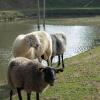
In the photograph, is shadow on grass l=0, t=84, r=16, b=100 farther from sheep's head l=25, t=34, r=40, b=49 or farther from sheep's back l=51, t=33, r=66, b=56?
sheep's back l=51, t=33, r=66, b=56

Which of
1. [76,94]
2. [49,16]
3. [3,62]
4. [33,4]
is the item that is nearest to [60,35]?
[3,62]

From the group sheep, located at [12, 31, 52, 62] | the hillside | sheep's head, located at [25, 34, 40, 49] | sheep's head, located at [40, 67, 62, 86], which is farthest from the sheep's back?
the hillside

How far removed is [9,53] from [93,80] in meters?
11.4

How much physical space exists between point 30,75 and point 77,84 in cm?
366

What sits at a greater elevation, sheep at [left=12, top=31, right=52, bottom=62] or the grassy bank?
sheep at [left=12, top=31, right=52, bottom=62]

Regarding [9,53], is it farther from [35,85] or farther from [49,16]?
[49,16]

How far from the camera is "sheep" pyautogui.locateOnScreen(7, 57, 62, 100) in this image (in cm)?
1099

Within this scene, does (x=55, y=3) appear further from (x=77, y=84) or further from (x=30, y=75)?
A: (x=30, y=75)

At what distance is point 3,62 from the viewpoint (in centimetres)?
2247

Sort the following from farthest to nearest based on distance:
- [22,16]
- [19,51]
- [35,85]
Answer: [22,16] → [19,51] → [35,85]

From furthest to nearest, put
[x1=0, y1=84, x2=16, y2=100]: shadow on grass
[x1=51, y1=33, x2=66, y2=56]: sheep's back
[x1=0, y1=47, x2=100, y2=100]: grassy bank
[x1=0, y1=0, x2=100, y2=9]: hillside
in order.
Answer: [x1=0, y1=0, x2=100, y2=9]: hillside < [x1=51, y1=33, x2=66, y2=56]: sheep's back < [x1=0, y1=84, x2=16, y2=100]: shadow on grass < [x1=0, y1=47, x2=100, y2=100]: grassy bank

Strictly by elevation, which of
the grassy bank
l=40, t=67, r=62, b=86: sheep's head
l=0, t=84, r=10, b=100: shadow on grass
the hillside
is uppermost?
l=40, t=67, r=62, b=86: sheep's head

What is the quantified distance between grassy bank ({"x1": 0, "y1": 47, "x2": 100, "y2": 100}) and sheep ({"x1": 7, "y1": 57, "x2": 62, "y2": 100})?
1.65 metres

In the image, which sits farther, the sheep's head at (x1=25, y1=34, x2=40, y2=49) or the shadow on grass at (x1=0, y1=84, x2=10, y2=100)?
the sheep's head at (x1=25, y1=34, x2=40, y2=49)
